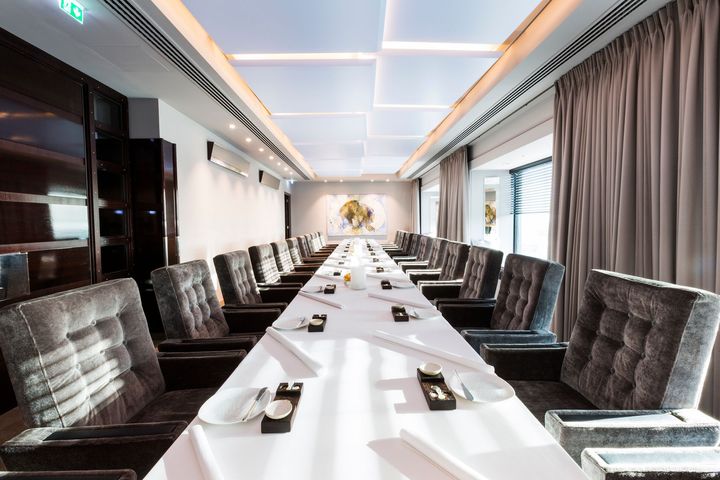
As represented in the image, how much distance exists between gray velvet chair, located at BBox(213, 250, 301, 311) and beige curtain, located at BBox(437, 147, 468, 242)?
11.7 feet

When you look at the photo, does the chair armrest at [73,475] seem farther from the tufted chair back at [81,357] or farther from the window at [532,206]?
the window at [532,206]

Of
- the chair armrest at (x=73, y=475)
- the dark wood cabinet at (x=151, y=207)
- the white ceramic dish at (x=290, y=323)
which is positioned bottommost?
the chair armrest at (x=73, y=475)

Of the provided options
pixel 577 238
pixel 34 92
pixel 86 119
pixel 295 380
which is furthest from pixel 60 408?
pixel 577 238

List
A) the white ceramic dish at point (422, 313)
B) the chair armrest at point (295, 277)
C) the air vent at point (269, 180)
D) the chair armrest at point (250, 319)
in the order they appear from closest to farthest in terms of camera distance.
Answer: the white ceramic dish at point (422, 313)
the chair armrest at point (250, 319)
the chair armrest at point (295, 277)
the air vent at point (269, 180)

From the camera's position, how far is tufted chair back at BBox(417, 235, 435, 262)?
5048 millimetres

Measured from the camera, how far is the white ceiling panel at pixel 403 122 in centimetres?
400

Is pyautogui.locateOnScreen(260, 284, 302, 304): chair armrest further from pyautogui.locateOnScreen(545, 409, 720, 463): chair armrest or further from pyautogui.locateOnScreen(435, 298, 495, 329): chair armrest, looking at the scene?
pyautogui.locateOnScreen(545, 409, 720, 463): chair armrest

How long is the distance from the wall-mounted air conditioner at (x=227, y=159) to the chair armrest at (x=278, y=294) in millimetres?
2469

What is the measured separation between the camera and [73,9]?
6.25ft

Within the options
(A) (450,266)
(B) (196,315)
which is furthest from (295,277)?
(B) (196,315)

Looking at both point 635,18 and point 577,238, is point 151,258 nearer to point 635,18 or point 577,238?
point 577,238

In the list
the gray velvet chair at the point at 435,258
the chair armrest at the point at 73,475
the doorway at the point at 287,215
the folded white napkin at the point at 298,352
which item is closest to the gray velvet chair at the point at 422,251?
the gray velvet chair at the point at 435,258

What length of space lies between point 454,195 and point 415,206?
400cm

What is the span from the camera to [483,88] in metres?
3.32
